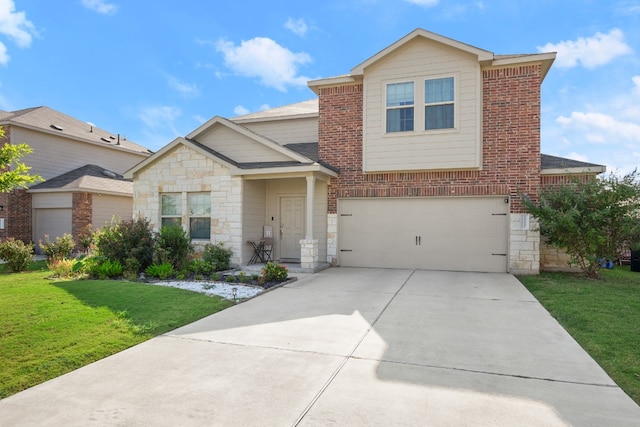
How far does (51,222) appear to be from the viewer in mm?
16906

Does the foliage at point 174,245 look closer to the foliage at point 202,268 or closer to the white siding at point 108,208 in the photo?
the foliage at point 202,268

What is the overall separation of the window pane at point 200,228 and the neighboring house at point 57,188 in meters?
5.39

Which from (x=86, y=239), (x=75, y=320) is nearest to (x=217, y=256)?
(x=75, y=320)

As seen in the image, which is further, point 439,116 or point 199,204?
point 199,204

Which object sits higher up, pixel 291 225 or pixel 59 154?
pixel 59 154

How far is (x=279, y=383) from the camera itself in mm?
3658

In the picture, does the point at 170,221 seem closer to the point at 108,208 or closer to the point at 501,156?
the point at 108,208

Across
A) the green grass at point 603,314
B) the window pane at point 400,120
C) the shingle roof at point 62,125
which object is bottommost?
the green grass at point 603,314

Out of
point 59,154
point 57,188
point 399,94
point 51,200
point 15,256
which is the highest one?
point 399,94

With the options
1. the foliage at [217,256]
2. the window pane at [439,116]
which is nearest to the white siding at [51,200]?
the foliage at [217,256]

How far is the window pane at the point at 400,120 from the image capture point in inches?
436

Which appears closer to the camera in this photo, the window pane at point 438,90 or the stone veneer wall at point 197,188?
the window pane at point 438,90

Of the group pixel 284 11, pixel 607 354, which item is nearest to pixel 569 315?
pixel 607 354

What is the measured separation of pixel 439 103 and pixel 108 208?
15.1 meters
